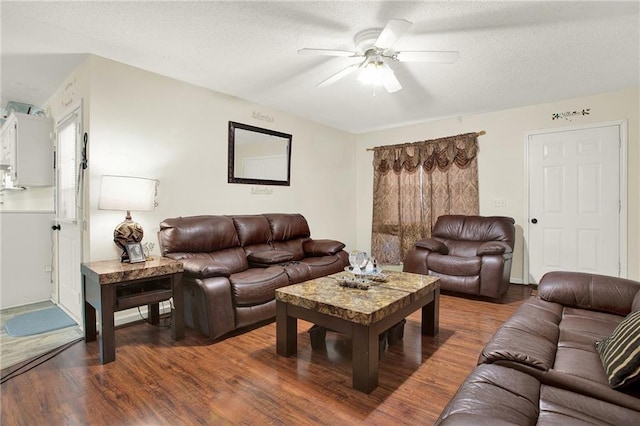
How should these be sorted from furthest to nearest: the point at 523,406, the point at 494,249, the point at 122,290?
1. the point at 494,249
2. the point at 122,290
3. the point at 523,406

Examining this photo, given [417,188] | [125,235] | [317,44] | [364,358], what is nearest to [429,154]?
[417,188]

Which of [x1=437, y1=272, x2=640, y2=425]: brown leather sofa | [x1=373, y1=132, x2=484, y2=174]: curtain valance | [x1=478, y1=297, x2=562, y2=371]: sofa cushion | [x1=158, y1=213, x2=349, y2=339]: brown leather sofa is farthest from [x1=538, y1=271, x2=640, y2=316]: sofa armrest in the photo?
[x1=373, y1=132, x2=484, y2=174]: curtain valance

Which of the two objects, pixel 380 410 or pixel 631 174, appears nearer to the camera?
pixel 380 410

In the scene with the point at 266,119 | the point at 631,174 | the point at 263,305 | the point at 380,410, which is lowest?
the point at 380,410

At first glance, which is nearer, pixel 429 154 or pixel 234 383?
pixel 234 383

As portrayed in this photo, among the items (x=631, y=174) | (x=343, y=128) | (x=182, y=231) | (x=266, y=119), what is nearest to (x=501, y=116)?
(x=631, y=174)

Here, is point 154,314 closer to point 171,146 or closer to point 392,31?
point 171,146

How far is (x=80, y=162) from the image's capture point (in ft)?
9.71

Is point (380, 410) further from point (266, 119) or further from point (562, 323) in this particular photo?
point (266, 119)

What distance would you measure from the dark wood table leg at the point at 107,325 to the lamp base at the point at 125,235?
45 cm

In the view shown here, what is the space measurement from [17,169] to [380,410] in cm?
413

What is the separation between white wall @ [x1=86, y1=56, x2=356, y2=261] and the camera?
9.45 feet

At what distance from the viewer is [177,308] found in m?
2.66

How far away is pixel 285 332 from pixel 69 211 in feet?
8.57
